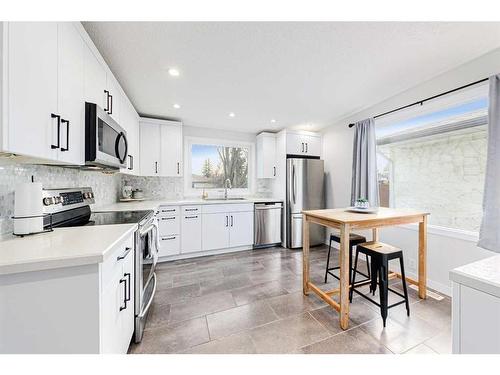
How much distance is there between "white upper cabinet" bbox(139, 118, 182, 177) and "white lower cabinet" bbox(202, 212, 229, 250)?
96 cm

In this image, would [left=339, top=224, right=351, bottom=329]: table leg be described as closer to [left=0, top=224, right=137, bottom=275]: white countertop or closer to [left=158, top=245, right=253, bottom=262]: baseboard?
[left=0, top=224, right=137, bottom=275]: white countertop

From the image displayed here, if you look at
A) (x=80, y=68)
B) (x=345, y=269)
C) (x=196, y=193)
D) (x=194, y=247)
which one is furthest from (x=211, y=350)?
(x=196, y=193)

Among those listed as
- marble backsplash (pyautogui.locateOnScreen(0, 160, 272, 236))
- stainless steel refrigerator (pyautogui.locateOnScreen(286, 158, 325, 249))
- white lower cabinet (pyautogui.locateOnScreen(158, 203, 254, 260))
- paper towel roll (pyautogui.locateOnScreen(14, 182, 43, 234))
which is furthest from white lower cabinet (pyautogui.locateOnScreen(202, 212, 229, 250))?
→ paper towel roll (pyautogui.locateOnScreen(14, 182, 43, 234))

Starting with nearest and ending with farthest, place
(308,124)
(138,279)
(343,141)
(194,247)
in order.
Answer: (138,279)
(194,247)
(343,141)
(308,124)

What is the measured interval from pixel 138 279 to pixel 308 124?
3.52 m

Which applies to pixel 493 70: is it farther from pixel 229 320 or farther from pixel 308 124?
pixel 229 320

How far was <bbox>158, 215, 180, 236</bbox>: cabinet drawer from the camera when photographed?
2.98 meters

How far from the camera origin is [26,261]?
0.74 m

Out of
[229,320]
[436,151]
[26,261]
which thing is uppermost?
[436,151]

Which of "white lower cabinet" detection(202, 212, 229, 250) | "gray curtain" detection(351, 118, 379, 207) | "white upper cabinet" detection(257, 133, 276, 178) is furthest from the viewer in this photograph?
"white upper cabinet" detection(257, 133, 276, 178)

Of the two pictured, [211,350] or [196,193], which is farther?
[196,193]

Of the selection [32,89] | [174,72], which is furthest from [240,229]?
[32,89]

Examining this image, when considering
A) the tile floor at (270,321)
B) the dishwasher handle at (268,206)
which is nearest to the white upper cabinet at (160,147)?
the dishwasher handle at (268,206)

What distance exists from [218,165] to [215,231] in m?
1.40
